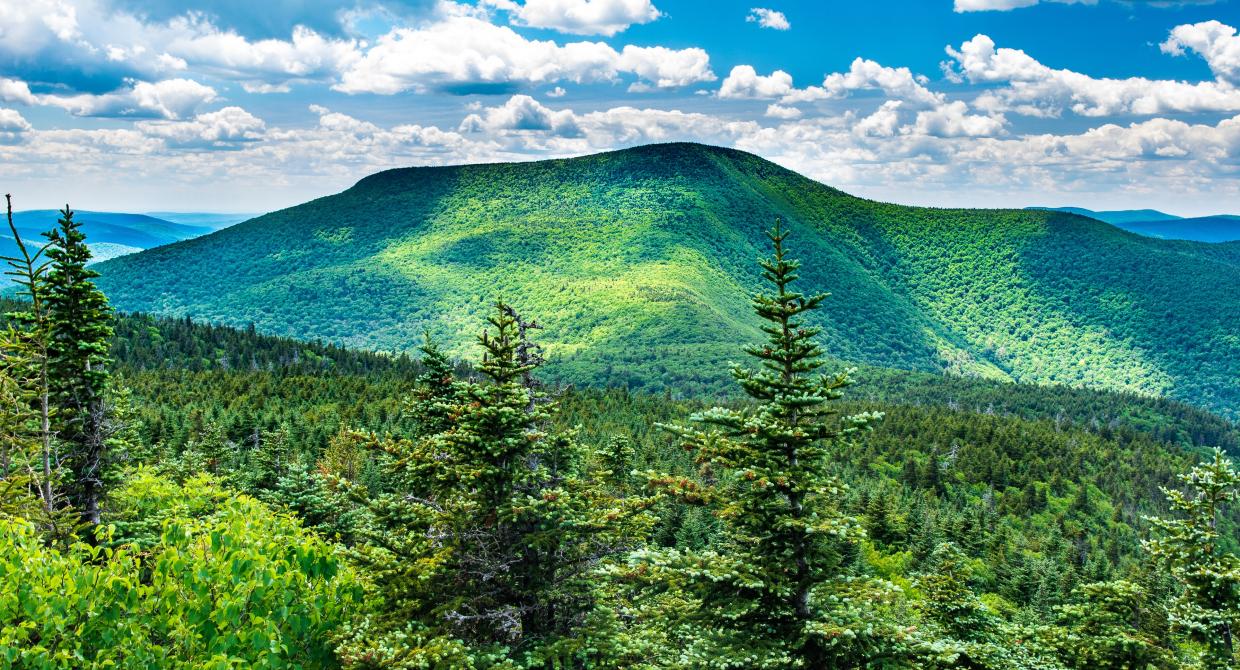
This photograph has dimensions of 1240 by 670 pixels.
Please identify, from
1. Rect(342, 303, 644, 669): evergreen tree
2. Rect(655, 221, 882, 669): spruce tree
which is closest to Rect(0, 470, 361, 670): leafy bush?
Rect(342, 303, 644, 669): evergreen tree

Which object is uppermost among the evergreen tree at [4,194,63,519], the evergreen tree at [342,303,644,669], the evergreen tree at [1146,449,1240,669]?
the evergreen tree at [4,194,63,519]

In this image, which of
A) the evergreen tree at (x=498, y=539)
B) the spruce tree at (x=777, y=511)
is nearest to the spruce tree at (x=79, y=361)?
the evergreen tree at (x=498, y=539)

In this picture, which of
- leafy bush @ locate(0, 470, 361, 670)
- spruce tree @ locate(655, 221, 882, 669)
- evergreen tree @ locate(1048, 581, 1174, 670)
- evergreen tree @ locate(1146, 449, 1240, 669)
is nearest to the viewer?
leafy bush @ locate(0, 470, 361, 670)

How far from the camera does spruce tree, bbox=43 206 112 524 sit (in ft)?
98.3

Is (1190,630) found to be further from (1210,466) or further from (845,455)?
(845,455)

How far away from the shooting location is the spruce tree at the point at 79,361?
30.0m

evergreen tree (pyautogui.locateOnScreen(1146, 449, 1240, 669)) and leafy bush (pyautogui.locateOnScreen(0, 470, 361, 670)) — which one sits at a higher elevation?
leafy bush (pyautogui.locateOnScreen(0, 470, 361, 670))

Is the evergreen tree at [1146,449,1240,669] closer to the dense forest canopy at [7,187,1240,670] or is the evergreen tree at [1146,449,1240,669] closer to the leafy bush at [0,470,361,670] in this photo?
the dense forest canopy at [7,187,1240,670]

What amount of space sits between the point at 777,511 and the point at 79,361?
90.4ft

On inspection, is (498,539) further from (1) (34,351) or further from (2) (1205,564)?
(2) (1205,564)

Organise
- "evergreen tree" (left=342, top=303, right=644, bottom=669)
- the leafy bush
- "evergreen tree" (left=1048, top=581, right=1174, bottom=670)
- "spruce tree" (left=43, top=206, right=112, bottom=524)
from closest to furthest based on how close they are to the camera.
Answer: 1. the leafy bush
2. "evergreen tree" (left=342, top=303, right=644, bottom=669)
3. "spruce tree" (left=43, top=206, right=112, bottom=524)
4. "evergreen tree" (left=1048, top=581, right=1174, bottom=670)

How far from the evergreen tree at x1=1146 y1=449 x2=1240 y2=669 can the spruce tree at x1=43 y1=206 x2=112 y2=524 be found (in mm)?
40054

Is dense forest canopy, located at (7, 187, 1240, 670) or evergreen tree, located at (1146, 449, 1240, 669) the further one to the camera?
evergreen tree, located at (1146, 449, 1240, 669)

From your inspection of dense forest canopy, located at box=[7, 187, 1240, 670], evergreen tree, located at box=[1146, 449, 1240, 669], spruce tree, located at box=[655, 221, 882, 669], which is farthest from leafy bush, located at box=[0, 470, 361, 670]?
evergreen tree, located at box=[1146, 449, 1240, 669]
